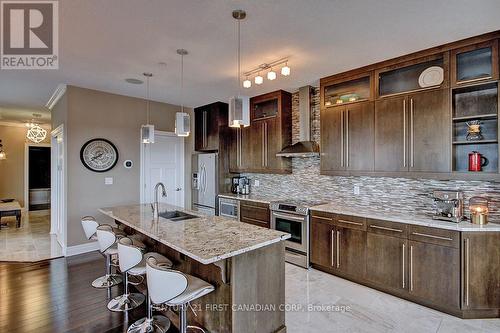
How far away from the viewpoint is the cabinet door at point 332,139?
383cm

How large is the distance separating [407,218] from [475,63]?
1.83 m

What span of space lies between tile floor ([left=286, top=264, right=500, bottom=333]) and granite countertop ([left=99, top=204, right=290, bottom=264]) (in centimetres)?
100

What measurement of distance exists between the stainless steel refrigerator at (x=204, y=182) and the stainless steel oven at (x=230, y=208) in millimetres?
252

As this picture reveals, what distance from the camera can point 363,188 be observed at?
3.88m

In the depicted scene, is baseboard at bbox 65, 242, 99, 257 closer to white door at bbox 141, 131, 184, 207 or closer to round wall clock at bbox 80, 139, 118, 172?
white door at bbox 141, 131, 184, 207

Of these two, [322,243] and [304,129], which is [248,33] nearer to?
[304,129]

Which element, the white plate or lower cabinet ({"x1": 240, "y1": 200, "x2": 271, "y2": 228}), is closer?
the white plate

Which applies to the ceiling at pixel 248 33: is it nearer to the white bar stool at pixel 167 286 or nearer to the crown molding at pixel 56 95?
the crown molding at pixel 56 95

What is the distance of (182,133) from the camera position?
3209 millimetres

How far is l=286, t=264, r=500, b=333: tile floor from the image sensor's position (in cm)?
244

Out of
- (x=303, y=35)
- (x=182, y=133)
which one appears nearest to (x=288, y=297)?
(x=182, y=133)

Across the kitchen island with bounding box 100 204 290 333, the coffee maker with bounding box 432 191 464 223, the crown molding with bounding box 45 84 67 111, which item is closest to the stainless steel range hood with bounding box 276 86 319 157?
the coffee maker with bounding box 432 191 464 223

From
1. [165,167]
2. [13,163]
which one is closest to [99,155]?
[165,167]

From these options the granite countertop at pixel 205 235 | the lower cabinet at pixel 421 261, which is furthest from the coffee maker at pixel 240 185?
the granite countertop at pixel 205 235
